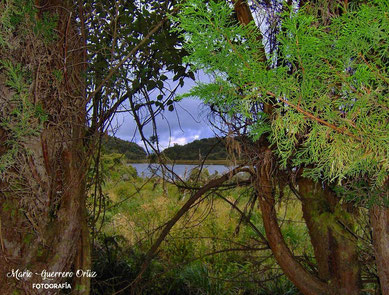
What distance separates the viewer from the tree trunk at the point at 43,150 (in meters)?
1.48

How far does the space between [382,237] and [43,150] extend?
1.65 meters

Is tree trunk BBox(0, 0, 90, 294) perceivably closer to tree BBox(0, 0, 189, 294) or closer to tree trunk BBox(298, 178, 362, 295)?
tree BBox(0, 0, 189, 294)

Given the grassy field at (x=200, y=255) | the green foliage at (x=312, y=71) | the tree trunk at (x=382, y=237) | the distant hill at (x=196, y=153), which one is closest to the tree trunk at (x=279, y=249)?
the grassy field at (x=200, y=255)

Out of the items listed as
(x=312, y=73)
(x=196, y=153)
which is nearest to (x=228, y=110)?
(x=312, y=73)

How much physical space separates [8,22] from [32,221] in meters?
0.85

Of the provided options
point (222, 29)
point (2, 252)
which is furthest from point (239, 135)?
point (2, 252)

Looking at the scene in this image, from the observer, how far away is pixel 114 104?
2109 millimetres

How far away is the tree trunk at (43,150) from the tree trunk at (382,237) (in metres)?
1.47

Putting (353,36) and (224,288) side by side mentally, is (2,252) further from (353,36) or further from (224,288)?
(224,288)

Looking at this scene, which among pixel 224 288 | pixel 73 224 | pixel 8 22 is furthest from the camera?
pixel 224 288

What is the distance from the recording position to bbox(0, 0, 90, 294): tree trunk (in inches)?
58.2

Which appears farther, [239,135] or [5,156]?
[239,135]

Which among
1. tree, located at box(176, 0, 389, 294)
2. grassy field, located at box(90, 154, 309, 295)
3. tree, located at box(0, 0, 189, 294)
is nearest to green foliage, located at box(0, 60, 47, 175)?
tree, located at box(0, 0, 189, 294)

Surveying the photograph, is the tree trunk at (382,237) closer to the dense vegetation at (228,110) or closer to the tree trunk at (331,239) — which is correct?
the dense vegetation at (228,110)
